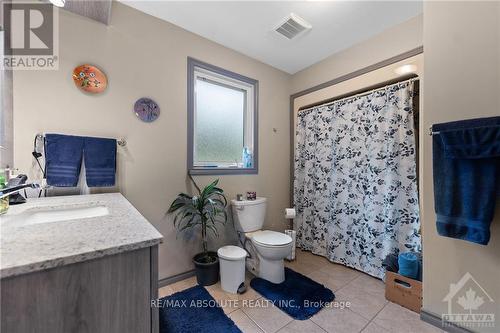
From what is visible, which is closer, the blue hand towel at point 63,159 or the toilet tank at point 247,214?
the blue hand towel at point 63,159

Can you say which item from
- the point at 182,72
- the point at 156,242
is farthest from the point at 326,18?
the point at 156,242

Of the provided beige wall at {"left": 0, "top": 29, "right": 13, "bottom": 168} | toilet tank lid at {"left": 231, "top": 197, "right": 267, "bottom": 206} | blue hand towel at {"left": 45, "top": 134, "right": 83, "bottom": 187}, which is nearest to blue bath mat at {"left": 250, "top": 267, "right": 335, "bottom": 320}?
toilet tank lid at {"left": 231, "top": 197, "right": 267, "bottom": 206}

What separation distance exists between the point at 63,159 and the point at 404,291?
2.69 meters

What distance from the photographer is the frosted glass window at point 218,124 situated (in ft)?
7.46

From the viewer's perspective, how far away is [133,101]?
70.1 inches

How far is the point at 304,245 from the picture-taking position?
8.81 feet

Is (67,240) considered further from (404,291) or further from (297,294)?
(404,291)

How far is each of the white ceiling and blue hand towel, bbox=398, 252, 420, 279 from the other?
6.67 ft

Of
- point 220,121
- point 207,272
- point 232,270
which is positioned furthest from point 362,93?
point 207,272

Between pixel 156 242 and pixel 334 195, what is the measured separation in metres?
2.13

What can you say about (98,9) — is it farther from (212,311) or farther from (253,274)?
(253,274)

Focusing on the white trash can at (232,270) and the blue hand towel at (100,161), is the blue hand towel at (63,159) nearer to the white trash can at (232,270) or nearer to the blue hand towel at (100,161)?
the blue hand towel at (100,161)

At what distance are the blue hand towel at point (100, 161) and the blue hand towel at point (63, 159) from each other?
0.16 ft

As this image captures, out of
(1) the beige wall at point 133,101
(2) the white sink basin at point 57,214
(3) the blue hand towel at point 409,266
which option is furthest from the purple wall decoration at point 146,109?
(3) the blue hand towel at point 409,266
